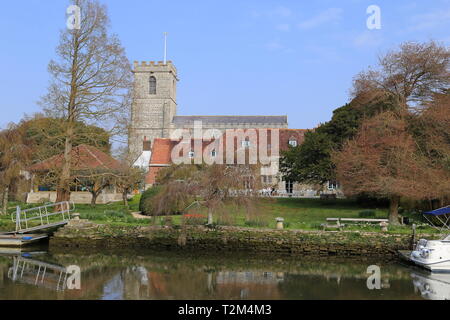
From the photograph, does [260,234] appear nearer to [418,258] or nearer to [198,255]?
[198,255]

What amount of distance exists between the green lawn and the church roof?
119ft

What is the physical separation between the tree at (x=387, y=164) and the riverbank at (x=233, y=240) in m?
2.72

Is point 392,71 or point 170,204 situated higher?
point 392,71

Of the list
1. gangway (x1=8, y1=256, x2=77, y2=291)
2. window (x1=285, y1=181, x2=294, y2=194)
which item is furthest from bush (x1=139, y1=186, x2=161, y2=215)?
window (x1=285, y1=181, x2=294, y2=194)

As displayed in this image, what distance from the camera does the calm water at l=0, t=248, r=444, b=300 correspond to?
1262 centimetres

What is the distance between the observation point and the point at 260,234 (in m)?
20.0

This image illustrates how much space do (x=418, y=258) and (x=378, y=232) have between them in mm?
3118

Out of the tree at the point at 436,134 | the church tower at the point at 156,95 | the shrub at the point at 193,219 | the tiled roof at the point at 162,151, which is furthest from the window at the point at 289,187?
the church tower at the point at 156,95

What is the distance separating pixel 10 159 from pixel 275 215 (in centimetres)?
1705

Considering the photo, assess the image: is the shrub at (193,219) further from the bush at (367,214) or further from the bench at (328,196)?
the bench at (328,196)

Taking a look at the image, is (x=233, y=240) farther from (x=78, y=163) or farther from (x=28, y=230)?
(x=78, y=163)

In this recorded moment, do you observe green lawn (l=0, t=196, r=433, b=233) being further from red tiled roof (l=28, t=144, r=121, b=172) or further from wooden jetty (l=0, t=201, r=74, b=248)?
red tiled roof (l=28, t=144, r=121, b=172)
